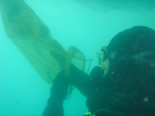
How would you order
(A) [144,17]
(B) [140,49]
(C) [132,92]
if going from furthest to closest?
(A) [144,17] < (B) [140,49] < (C) [132,92]

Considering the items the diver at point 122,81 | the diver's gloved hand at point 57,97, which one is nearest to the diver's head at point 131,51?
the diver at point 122,81

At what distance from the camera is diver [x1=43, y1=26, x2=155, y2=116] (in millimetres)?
4141

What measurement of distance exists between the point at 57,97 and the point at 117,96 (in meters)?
1.37

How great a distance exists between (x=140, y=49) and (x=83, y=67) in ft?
5.72

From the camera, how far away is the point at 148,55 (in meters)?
4.41

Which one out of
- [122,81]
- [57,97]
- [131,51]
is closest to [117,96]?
[122,81]

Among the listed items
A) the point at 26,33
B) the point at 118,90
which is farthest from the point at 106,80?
the point at 26,33

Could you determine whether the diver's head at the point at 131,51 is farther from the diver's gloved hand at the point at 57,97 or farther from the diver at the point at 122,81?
the diver's gloved hand at the point at 57,97

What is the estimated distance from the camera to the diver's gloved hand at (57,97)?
511 centimetres

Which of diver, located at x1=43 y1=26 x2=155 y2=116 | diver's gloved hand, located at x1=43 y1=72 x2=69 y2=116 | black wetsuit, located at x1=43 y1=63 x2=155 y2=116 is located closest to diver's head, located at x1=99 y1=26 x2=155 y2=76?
diver, located at x1=43 y1=26 x2=155 y2=116

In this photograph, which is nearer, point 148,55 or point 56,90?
point 148,55

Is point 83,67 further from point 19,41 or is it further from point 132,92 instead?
point 132,92

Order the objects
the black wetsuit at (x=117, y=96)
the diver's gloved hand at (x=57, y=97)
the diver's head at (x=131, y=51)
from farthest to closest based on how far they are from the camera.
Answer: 1. the diver's gloved hand at (x=57, y=97)
2. the diver's head at (x=131, y=51)
3. the black wetsuit at (x=117, y=96)

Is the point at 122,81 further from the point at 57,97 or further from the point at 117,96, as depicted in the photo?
the point at 57,97
